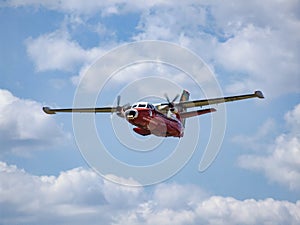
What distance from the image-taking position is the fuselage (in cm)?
7150

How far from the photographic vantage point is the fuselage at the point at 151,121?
71500mm

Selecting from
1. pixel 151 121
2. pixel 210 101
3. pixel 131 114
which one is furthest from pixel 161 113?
pixel 210 101

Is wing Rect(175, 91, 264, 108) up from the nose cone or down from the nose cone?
up

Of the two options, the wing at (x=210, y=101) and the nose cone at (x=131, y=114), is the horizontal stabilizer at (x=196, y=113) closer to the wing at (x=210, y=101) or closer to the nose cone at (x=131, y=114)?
the wing at (x=210, y=101)

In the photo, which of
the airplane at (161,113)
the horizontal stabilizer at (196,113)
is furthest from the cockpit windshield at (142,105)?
the horizontal stabilizer at (196,113)

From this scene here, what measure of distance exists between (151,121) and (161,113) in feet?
10.6

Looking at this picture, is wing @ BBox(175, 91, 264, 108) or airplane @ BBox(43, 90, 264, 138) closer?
airplane @ BBox(43, 90, 264, 138)

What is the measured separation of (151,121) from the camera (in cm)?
7244

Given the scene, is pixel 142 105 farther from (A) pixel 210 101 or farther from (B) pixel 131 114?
(A) pixel 210 101

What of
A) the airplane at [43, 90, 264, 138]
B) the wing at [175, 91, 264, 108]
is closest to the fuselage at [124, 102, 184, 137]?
the airplane at [43, 90, 264, 138]

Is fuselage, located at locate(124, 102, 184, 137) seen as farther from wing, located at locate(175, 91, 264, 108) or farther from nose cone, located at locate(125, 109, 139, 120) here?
wing, located at locate(175, 91, 264, 108)

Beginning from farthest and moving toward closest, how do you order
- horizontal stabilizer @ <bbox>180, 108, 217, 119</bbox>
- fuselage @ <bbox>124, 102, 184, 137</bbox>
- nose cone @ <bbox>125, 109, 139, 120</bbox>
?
horizontal stabilizer @ <bbox>180, 108, 217, 119</bbox>, fuselage @ <bbox>124, 102, 184, 137</bbox>, nose cone @ <bbox>125, 109, 139, 120</bbox>

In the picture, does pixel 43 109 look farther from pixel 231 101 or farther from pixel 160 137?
pixel 231 101

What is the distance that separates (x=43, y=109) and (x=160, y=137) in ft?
75.0
